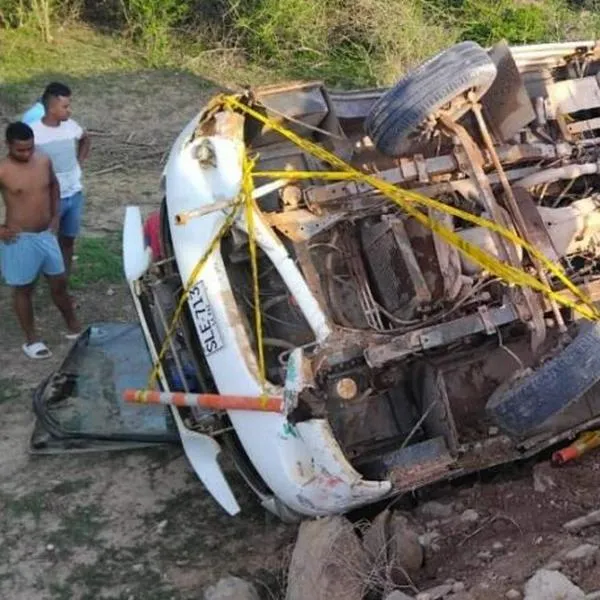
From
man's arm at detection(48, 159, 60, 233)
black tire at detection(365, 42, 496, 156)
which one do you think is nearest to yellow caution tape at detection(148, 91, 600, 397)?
black tire at detection(365, 42, 496, 156)

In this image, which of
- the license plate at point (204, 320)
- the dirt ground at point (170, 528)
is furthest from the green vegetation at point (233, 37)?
the license plate at point (204, 320)

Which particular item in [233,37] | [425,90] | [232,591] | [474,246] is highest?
[425,90]

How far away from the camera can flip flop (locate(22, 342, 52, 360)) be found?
22.5 feet

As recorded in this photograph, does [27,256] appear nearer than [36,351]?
Yes

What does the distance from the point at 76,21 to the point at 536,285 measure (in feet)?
28.0

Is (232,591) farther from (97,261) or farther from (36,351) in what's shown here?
(97,261)

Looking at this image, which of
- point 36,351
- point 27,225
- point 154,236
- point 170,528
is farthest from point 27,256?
point 170,528

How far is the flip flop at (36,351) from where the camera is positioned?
6871 mm

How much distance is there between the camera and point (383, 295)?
5.16 meters

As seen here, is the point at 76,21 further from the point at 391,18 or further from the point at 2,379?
the point at 2,379

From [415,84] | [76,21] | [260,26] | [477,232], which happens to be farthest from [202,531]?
[76,21]

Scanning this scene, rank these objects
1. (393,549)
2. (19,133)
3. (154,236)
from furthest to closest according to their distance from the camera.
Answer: (19,133), (154,236), (393,549)

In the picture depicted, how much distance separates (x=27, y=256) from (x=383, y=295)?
2.53 meters

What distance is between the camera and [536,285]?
15.5 feet
